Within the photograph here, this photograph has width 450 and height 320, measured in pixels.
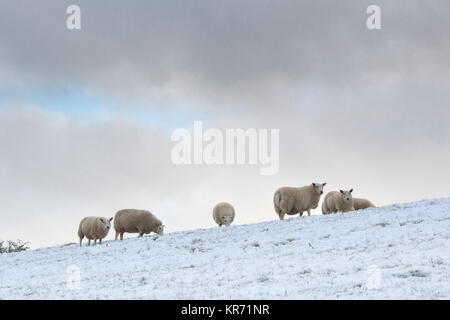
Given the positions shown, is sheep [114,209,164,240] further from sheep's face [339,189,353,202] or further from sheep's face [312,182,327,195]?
sheep's face [339,189,353,202]

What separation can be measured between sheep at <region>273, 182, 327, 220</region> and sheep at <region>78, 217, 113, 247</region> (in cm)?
939

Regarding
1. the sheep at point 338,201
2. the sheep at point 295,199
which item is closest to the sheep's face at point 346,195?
the sheep at point 338,201

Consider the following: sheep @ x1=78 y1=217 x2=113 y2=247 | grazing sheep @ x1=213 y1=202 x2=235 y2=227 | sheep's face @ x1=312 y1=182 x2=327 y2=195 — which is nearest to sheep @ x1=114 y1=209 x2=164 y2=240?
sheep @ x1=78 y1=217 x2=113 y2=247

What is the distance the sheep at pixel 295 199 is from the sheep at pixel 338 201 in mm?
1400

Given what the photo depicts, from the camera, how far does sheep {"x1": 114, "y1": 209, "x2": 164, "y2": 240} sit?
31672 mm

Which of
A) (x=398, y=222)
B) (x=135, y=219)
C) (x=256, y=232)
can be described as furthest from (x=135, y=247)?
(x=398, y=222)

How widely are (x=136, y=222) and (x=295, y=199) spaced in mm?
9398

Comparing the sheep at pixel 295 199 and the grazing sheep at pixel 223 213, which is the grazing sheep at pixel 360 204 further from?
the grazing sheep at pixel 223 213

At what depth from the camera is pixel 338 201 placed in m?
31.7

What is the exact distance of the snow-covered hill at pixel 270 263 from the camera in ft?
39.6

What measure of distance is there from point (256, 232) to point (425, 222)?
22.5 ft

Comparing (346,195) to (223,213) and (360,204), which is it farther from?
(223,213)
